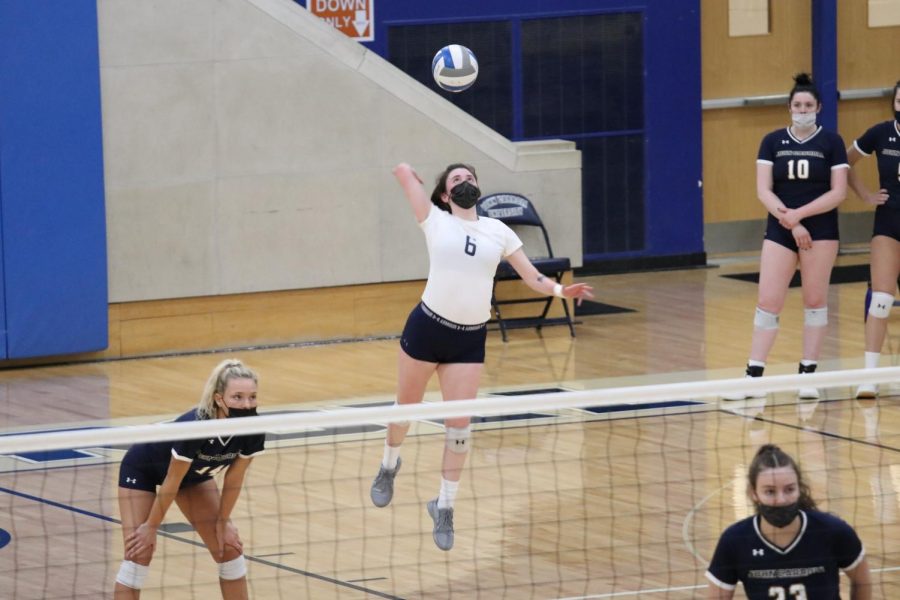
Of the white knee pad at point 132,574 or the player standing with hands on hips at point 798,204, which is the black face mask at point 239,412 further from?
the player standing with hands on hips at point 798,204

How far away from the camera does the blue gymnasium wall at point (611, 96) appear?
15758 mm

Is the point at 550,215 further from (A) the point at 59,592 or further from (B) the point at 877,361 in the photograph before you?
(A) the point at 59,592

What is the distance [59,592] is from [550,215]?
7645mm

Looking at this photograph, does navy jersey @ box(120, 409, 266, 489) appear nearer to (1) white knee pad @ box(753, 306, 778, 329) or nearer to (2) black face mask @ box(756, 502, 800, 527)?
(2) black face mask @ box(756, 502, 800, 527)

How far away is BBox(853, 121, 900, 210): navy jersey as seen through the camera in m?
10.9

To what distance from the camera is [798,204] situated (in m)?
10.9

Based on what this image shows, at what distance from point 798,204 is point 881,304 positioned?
0.86 metres

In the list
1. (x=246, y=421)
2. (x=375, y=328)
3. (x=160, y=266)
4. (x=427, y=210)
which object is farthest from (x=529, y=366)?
(x=246, y=421)

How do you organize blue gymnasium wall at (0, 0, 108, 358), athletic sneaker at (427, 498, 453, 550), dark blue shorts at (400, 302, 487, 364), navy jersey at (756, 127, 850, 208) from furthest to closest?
blue gymnasium wall at (0, 0, 108, 358) → navy jersey at (756, 127, 850, 208) → dark blue shorts at (400, 302, 487, 364) → athletic sneaker at (427, 498, 453, 550)

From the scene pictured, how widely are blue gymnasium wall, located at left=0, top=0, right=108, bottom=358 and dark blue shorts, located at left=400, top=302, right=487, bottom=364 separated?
5.22 m

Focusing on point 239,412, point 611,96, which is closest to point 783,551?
point 239,412

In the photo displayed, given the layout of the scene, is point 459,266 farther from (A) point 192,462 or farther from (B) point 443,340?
(A) point 192,462

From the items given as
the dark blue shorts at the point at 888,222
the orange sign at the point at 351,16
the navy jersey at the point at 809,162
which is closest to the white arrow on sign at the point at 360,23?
the orange sign at the point at 351,16

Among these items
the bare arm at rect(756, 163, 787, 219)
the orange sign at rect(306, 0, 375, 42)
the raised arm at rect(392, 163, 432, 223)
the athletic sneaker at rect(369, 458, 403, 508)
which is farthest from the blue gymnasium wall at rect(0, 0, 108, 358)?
the raised arm at rect(392, 163, 432, 223)
